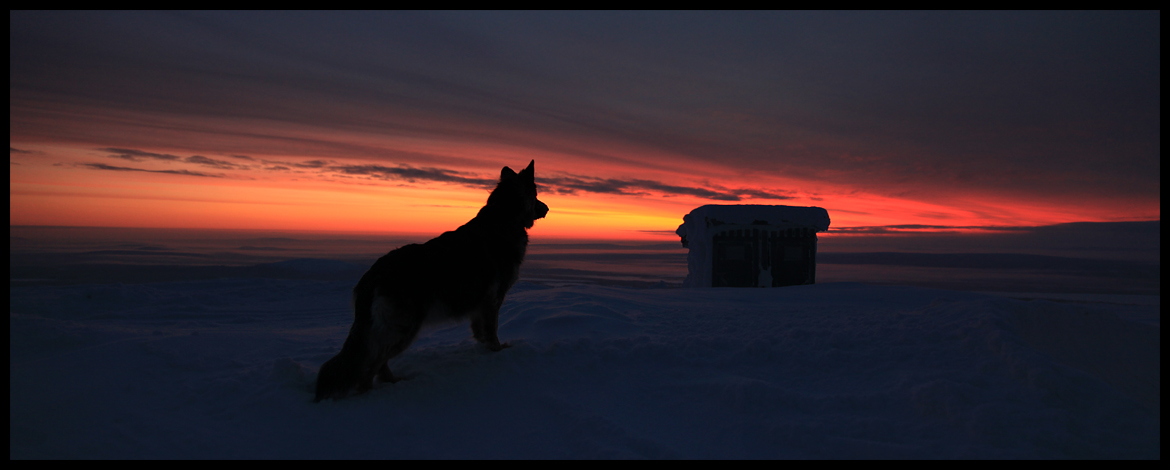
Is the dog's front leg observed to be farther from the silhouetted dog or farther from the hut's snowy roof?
the hut's snowy roof

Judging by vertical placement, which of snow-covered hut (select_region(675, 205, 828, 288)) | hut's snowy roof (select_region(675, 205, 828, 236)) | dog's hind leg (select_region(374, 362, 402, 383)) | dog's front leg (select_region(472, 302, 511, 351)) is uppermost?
hut's snowy roof (select_region(675, 205, 828, 236))

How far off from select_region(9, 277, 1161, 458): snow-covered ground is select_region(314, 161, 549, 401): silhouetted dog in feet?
0.73

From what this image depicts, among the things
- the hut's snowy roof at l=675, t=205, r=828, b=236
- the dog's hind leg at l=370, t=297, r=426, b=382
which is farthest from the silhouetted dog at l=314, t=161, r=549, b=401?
the hut's snowy roof at l=675, t=205, r=828, b=236

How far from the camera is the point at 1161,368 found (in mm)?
3734

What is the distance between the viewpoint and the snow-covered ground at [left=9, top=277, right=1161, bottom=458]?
278 centimetres

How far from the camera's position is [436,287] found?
11.8ft

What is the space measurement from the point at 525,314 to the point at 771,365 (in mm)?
3211

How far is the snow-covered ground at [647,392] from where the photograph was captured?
278cm

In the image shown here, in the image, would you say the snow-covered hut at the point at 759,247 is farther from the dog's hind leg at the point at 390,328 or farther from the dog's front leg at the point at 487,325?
the dog's hind leg at the point at 390,328

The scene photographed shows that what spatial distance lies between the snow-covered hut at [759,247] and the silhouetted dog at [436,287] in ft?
34.6
